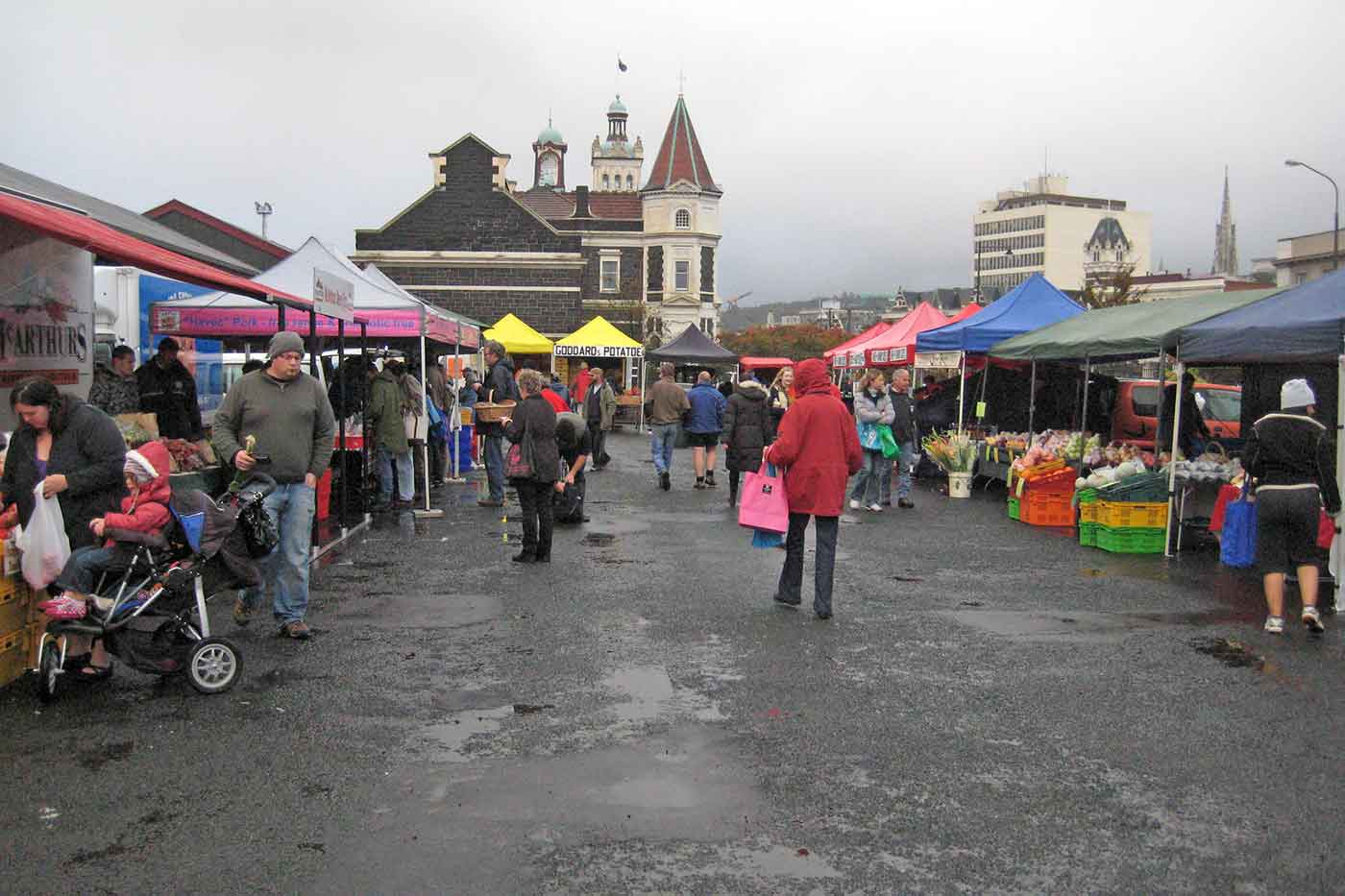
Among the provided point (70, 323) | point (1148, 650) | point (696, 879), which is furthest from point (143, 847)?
point (70, 323)

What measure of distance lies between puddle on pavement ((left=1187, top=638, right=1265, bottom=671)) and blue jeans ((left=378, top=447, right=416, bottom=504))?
9.84 metres

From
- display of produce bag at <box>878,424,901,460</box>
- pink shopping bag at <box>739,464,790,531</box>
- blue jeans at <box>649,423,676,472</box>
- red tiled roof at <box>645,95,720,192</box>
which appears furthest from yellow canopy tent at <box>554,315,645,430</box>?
red tiled roof at <box>645,95,720,192</box>

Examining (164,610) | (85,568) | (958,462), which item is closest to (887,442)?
(958,462)

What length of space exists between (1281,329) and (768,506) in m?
4.94

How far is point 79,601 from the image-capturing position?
6.28 metres

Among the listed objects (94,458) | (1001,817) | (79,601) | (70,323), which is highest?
(70,323)

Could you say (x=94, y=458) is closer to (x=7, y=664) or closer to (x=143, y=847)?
(x=7, y=664)

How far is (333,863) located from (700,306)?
8486 cm

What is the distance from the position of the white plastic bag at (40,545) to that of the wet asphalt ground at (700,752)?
0.65 metres

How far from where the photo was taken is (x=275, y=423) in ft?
25.1

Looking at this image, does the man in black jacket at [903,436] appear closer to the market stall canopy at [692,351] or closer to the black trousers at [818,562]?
the black trousers at [818,562]

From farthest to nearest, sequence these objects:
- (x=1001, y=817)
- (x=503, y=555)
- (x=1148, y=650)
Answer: (x=503, y=555), (x=1148, y=650), (x=1001, y=817)

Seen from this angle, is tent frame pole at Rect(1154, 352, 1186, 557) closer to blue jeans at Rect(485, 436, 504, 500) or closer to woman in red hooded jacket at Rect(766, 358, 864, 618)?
woman in red hooded jacket at Rect(766, 358, 864, 618)

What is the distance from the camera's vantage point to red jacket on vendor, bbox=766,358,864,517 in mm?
8953
